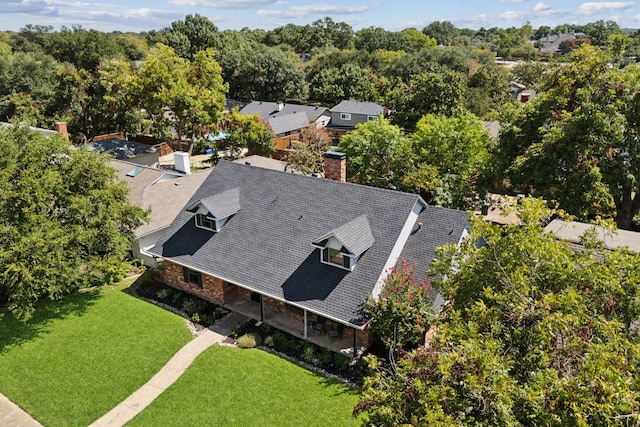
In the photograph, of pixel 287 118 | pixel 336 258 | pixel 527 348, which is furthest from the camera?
pixel 287 118

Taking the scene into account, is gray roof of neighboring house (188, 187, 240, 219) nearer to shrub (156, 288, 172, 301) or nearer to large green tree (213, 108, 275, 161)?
shrub (156, 288, 172, 301)

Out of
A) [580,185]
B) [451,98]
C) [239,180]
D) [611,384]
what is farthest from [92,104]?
[611,384]

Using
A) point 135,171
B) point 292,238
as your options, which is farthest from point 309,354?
point 135,171

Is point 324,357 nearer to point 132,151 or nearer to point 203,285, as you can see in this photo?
point 203,285

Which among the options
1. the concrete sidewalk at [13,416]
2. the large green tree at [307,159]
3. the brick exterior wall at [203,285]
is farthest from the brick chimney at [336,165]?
the concrete sidewalk at [13,416]

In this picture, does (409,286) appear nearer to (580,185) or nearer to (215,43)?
(580,185)

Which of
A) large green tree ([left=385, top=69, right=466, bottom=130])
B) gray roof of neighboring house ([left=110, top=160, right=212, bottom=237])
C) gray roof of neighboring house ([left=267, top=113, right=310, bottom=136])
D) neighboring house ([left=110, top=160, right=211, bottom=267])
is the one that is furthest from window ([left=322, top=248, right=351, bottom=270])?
gray roof of neighboring house ([left=267, top=113, right=310, bottom=136])
